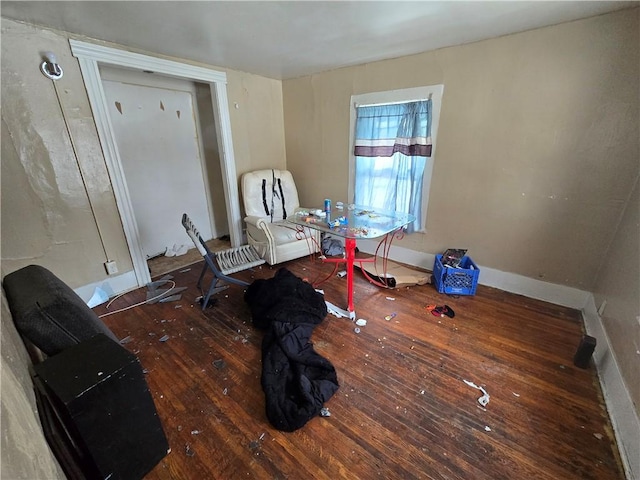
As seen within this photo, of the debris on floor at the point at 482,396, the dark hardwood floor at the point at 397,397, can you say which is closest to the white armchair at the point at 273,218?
the dark hardwood floor at the point at 397,397

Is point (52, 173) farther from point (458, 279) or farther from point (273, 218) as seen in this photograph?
point (458, 279)

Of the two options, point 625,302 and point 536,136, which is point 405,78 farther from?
point 625,302

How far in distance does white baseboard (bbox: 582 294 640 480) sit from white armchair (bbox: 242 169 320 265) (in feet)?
8.02

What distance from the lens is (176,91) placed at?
10.3 ft

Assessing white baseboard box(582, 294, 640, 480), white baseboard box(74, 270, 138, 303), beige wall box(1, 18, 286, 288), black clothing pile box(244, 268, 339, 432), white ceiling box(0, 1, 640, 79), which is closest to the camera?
white baseboard box(582, 294, 640, 480)

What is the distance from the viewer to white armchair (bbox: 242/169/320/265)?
2879 millimetres

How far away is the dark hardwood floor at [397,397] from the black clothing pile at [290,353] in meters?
0.07

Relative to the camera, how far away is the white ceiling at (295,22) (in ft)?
5.32

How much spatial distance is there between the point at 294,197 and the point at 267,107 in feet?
3.88

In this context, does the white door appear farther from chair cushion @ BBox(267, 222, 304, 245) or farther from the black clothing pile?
the black clothing pile

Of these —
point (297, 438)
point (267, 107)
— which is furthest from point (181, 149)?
point (297, 438)

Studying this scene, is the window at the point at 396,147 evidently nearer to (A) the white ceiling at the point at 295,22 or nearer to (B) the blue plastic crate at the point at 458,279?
(A) the white ceiling at the point at 295,22

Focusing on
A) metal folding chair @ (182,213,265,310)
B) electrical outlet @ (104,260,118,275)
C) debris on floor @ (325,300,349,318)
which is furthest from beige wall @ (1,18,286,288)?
debris on floor @ (325,300,349,318)

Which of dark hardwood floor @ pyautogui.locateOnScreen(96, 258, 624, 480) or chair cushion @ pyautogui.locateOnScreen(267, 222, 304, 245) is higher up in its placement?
chair cushion @ pyautogui.locateOnScreen(267, 222, 304, 245)
